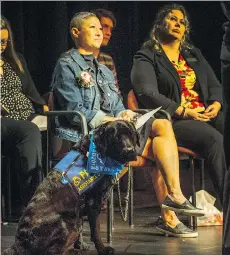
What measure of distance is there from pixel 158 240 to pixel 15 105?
43.9 inches

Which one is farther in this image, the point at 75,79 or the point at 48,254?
the point at 75,79

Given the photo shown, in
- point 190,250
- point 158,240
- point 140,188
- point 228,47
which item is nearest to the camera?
point 228,47

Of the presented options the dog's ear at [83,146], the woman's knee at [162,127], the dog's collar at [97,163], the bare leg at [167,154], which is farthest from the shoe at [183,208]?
the dog's ear at [83,146]

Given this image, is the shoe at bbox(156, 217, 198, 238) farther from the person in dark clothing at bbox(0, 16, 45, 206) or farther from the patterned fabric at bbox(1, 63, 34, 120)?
the patterned fabric at bbox(1, 63, 34, 120)

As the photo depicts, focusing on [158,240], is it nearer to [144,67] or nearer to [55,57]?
[144,67]

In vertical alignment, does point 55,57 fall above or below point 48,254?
above

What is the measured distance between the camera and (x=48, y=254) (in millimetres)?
3113

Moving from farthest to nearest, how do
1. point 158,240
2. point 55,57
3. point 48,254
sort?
point 55,57 < point 158,240 < point 48,254

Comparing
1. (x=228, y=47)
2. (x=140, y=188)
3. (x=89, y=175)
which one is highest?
(x=228, y=47)

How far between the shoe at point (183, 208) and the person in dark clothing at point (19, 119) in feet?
2.47

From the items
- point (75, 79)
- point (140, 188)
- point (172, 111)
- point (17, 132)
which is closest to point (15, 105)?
point (17, 132)

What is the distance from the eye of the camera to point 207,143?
166 inches

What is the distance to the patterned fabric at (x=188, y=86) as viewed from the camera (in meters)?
4.48

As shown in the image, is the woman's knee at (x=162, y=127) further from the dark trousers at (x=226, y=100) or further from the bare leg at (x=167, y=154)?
the dark trousers at (x=226, y=100)
